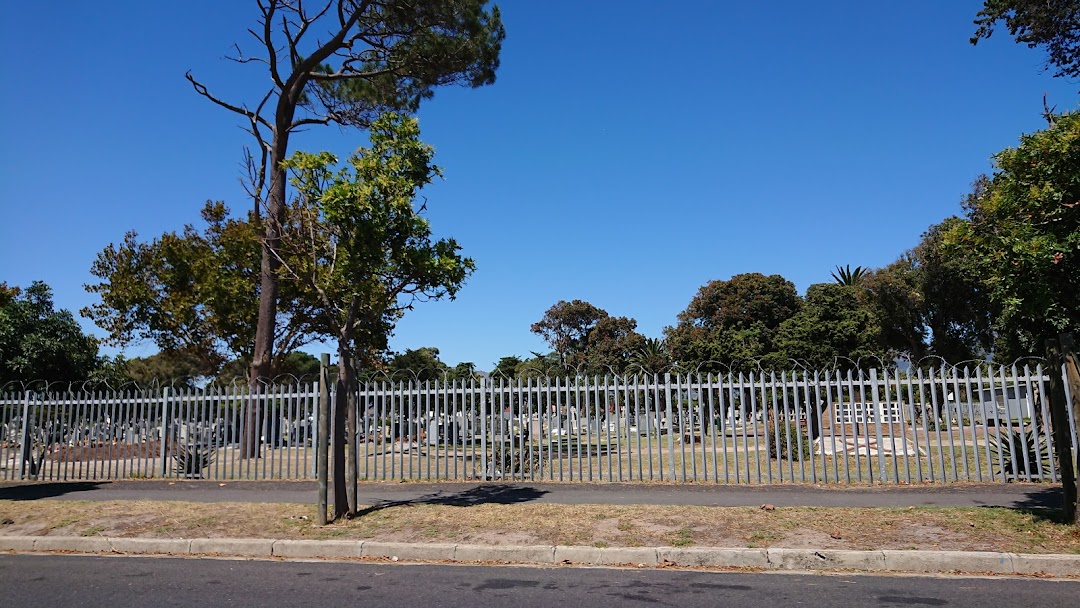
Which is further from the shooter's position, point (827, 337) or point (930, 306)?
point (930, 306)

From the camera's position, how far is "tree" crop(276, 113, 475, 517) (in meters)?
9.15

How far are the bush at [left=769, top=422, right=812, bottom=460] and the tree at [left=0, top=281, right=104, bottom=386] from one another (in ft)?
85.4

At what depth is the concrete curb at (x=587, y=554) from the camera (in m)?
6.59

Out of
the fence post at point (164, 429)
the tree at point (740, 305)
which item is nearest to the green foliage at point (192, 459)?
the fence post at point (164, 429)

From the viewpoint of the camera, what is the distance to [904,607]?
5469 millimetres

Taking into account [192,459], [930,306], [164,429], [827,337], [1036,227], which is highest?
[930,306]

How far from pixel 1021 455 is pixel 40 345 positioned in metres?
32.4

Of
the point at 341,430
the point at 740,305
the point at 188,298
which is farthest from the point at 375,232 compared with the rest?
the point at 740,305

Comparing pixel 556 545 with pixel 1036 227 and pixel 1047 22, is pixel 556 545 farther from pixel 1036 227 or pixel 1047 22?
pixel 1047 22

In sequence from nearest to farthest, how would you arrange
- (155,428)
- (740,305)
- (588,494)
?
(588,494) → (155,428) → (740,305)

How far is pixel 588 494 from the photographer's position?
1097cm

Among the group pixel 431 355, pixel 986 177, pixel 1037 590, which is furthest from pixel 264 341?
pixel 431 355

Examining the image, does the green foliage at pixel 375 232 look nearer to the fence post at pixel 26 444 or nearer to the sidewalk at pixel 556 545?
the sidewalk at pixel 556 545


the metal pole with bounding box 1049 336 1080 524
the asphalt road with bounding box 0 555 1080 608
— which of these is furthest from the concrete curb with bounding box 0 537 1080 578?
the metal pole with bounding box 1049 336 1080 524
